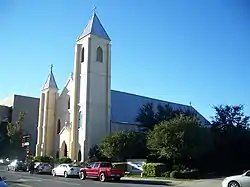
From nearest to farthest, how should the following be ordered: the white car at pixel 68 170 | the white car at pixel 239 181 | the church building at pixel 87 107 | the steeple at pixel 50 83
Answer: the white car at pixel 239 181
the white car at pixel 68 170
the church building at pixel 87 107
the steeple at pixel 50 83

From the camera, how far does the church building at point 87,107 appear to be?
55.6 meters

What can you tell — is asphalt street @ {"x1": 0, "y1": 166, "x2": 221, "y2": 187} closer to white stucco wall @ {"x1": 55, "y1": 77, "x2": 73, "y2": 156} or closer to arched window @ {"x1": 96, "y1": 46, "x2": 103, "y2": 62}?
arched window @ {"x1": 96, "y1": 46, "x2": 103, "y2": 62}

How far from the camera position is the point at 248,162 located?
4200cm

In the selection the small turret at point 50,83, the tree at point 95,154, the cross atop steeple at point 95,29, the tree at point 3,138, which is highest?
the cross atop steeple at point 95,29

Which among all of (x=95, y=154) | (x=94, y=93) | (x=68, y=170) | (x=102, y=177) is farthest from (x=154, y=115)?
(x=102, y=177)

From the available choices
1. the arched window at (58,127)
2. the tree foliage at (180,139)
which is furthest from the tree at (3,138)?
A: the tree foliage at (180,139)

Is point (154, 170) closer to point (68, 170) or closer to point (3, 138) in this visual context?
point (68, 170)

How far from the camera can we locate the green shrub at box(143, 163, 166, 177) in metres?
36.2

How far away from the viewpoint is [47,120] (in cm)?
6631

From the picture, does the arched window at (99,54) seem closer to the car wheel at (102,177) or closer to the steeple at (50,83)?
the steeple at (50,83)

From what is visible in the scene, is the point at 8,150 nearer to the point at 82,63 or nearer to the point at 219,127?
the point at 82,63

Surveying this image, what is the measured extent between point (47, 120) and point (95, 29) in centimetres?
1860

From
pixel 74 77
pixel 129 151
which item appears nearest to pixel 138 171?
pixel 129 151

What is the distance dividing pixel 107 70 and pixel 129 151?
56.6 ft
